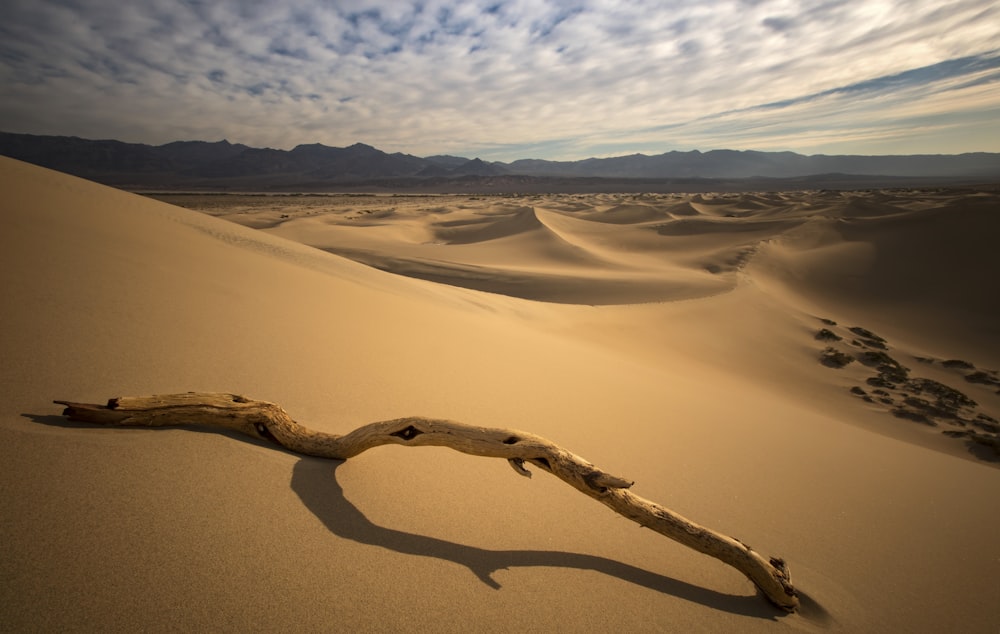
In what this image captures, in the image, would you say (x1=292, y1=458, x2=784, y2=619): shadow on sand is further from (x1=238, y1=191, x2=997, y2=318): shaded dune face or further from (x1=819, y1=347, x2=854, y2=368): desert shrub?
(x1=238, y1=191, x2=997, y2=318): shaded dune face

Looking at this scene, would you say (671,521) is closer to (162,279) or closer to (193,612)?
(193,612)

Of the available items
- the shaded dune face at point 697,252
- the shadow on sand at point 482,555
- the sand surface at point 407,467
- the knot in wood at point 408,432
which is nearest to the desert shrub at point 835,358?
the sand surface at point 407,467

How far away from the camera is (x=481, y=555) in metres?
2.08

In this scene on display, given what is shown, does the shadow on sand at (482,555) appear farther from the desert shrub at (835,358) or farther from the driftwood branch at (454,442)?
the desert shrub at (835,358)

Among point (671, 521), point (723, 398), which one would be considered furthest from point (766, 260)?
point (671, 521)

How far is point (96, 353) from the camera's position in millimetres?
2945

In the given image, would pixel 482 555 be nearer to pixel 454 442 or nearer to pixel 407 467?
pixel 454 442

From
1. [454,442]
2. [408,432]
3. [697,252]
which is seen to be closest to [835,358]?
[454,442]

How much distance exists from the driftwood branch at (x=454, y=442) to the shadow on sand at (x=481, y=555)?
198 millimetres

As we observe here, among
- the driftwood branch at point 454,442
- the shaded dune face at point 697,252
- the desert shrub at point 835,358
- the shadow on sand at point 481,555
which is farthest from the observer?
the shaded dune face at point 697,252

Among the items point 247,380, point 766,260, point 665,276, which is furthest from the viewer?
point 766,260

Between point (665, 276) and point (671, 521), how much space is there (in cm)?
1350

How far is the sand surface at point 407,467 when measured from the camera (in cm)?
169

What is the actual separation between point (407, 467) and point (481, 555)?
2.65 feet
